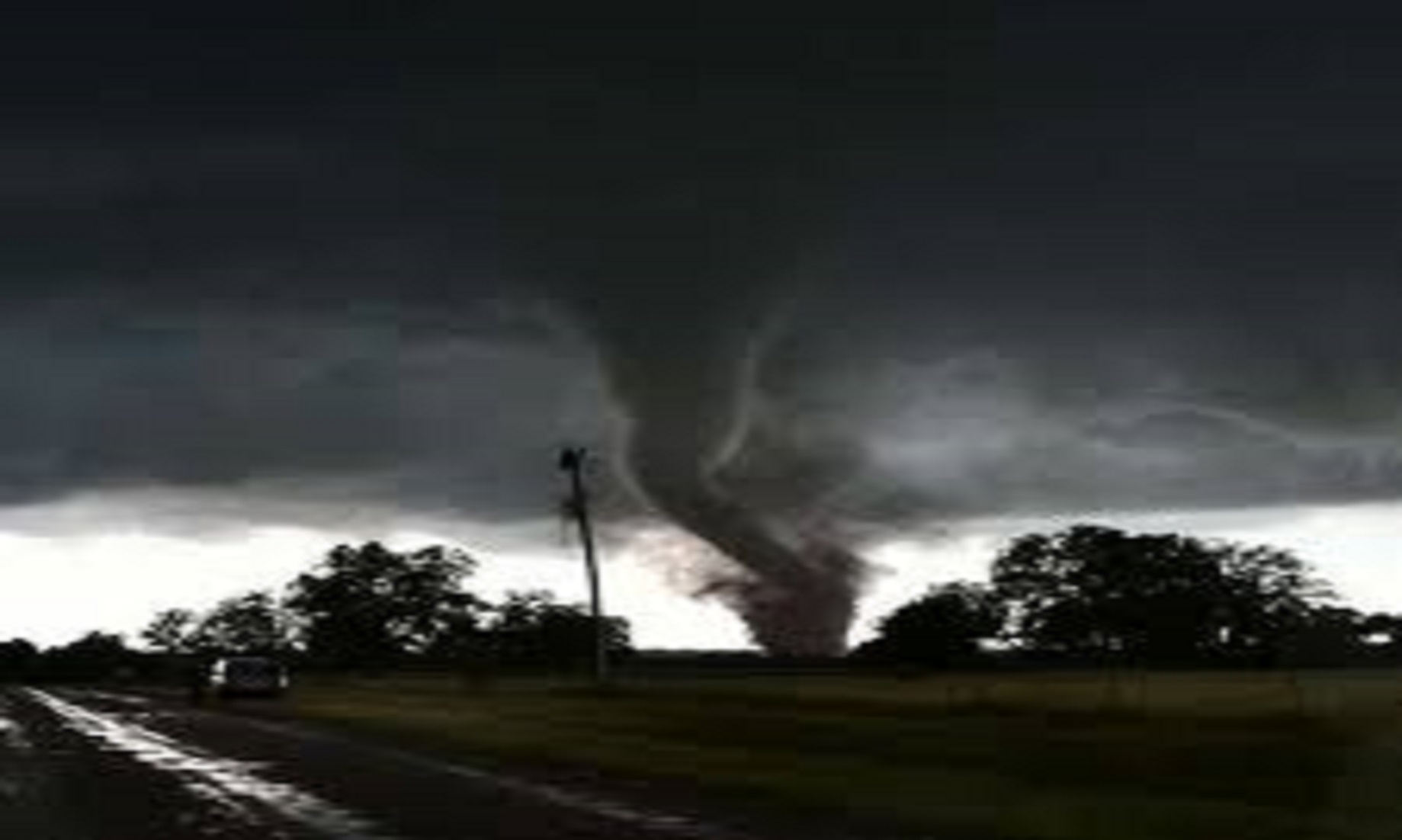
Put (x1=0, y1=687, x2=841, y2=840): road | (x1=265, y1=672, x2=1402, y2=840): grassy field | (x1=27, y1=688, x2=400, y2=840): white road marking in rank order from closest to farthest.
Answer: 1. (x1=0, y1=687, x2=841, y2=840): road
2. (x1=27, y1=688, x2=400, y2=840): white road marking
3. (x1=265, y1=672, x2=1402, y2=840): grassy field

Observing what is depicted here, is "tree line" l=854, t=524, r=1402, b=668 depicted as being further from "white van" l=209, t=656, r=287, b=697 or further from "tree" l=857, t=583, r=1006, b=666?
"white van" l=209, t=656, r=287, b=697

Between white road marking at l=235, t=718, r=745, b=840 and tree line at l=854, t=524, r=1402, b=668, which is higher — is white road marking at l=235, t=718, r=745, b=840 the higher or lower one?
the lower one

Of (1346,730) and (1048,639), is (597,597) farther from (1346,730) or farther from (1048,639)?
(1048,639)

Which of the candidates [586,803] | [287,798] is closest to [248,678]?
[287,798]

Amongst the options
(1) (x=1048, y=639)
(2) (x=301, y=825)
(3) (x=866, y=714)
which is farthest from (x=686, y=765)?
(1) (x=1048, y=639)

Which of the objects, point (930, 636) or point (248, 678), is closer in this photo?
point (248, 678)

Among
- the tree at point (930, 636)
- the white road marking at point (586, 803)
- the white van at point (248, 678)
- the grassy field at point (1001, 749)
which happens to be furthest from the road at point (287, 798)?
the tree at point (930, 636)

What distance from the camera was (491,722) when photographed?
57.8 m

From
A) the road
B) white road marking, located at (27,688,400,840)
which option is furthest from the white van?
the road

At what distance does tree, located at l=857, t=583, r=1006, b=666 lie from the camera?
156 m

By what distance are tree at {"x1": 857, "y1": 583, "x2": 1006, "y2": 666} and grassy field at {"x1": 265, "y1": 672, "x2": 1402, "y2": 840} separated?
2973 inches

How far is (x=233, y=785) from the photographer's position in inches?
1233

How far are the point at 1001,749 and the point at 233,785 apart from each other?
12371mm

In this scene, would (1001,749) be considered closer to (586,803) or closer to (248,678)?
(586,803)
